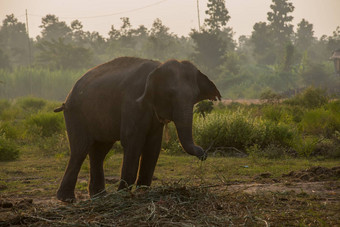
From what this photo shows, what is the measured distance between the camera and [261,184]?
24.3ft

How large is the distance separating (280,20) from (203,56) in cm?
2200

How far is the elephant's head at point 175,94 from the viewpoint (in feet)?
17.9

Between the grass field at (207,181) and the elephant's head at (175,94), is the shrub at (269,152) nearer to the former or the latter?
the grass field at (207,181)

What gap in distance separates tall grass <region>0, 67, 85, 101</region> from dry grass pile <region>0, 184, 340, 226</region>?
3732cm

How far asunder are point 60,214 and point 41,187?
307 cm

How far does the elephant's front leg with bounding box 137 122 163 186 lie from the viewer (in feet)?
19.9

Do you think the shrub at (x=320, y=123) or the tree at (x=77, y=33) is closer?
the shrub at (x=320, y=123)

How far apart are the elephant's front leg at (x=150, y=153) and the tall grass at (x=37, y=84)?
36784 mm

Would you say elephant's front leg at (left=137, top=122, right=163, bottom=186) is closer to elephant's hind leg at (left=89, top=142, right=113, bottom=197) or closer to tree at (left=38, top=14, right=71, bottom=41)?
elephant's hind leg at (left=89, top=142, right=113, bottom=197)

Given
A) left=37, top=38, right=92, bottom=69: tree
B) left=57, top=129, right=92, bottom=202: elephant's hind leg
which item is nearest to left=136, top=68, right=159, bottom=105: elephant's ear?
left=57, top=129, right=92, bottom=202: elephant's hind leg

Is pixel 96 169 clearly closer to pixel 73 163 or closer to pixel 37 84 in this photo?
pixel 73 163

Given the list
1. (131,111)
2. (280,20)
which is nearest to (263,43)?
(280,20)

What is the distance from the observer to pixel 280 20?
65562 mm

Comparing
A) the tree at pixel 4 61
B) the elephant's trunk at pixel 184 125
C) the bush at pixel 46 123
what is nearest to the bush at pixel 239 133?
the bush at pixel 46 123
